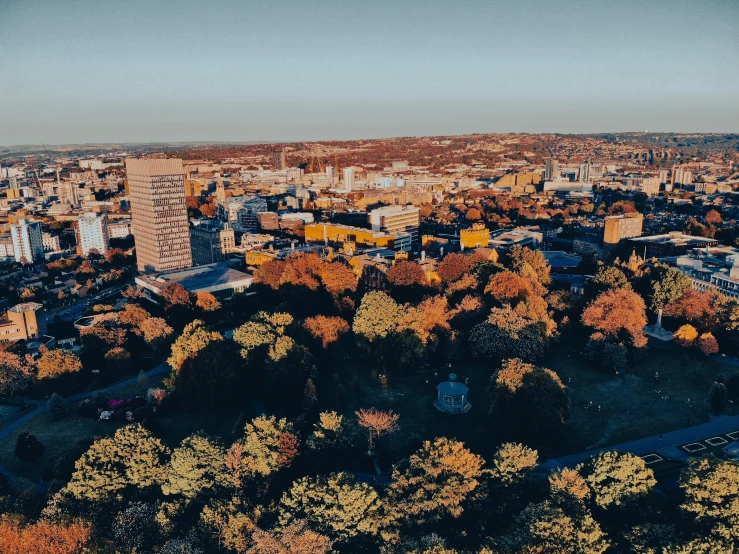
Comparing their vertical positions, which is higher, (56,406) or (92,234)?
(92,234)

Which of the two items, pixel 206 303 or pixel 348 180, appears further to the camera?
pixel 348 180

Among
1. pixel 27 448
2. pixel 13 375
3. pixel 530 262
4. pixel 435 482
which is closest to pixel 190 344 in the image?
pixel 27 448

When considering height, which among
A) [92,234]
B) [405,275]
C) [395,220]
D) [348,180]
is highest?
[348,180]

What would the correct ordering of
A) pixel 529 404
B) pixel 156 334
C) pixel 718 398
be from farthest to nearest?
pixel 156 334 < pixel 718 398 < pixel 529 404

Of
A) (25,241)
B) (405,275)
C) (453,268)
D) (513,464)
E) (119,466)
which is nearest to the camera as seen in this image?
(513,464)

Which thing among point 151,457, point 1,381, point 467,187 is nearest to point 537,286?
point 151,457

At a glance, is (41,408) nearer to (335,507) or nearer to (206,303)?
(206,303)
